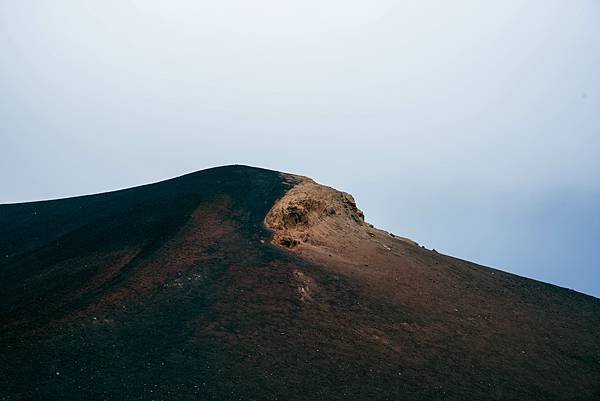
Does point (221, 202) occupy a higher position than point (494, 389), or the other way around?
point (221, 202)

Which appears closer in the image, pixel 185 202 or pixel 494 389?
pixel 494 389

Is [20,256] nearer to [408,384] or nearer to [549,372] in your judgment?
[408,384]

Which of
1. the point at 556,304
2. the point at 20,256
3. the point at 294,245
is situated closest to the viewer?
the point at 294,245

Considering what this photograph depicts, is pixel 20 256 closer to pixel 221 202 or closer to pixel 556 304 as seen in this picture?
pixel 221 202

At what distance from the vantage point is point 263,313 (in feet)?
52.1

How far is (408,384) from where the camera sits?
13.6m

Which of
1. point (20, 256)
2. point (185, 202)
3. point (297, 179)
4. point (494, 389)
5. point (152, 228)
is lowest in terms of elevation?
point (20, 256)

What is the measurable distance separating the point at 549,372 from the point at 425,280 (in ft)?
21.3

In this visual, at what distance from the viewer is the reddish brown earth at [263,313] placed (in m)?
12.7

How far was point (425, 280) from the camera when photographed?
71.2ft

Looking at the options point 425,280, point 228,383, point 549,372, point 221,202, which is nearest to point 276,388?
point 228,383

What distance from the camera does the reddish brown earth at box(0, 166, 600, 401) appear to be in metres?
12.7

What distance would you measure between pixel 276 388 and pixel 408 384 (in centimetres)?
385

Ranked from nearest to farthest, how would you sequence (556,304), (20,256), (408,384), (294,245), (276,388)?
(276,388)
(408,384)
(294,245)
(20,256)
(556,304)
